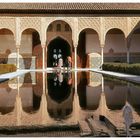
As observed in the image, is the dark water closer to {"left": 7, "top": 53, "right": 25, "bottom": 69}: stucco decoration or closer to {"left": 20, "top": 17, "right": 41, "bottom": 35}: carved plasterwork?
{"left": 20, "top": 17, "right": 41, "bottom": 35}: carved plasterwork

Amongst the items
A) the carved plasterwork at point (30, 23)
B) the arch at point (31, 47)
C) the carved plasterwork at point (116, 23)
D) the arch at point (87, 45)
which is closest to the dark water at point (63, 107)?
the carved plasterwork at point (30, 23)

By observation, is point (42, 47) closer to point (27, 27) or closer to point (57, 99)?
point (27, 27)

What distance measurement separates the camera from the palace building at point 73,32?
25828 millimetres

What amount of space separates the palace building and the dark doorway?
0.39 meters

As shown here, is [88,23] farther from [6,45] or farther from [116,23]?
[6,45]

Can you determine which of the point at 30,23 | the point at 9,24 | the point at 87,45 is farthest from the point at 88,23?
the point at 9,24

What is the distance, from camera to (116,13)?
26.3 meters

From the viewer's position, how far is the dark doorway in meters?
29.5

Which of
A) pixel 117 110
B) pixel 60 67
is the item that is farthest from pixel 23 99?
pixel 60 67

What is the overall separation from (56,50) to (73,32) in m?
4.26

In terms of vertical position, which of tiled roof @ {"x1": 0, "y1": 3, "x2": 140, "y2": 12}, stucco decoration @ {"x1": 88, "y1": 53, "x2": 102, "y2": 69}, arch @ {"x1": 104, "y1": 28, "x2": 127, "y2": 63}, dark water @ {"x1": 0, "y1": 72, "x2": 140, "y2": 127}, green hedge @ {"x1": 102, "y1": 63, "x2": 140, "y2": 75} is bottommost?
dark water @ {"x1": 0, "y1": 72, "x2": 140, "y2": 127}

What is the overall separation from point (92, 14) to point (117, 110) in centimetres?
1856

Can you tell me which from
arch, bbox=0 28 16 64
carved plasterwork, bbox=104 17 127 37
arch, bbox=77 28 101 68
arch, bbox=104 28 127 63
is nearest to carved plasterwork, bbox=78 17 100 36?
carved plasterwork, bbox=104 17 127 37

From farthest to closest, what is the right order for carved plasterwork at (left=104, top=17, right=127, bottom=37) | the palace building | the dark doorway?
the dark doorway
carved plasterwork at (left=104, top=17, right=127, bottom=37)
the palace building
